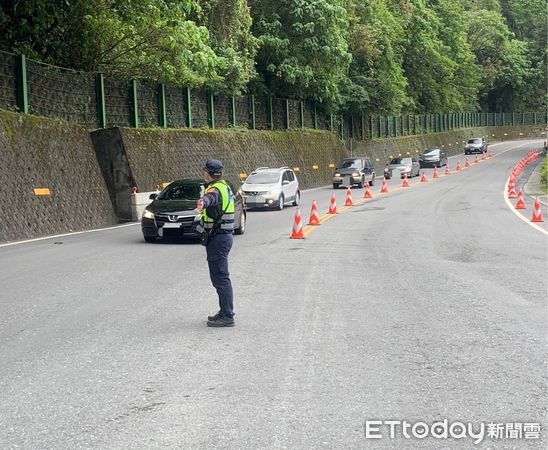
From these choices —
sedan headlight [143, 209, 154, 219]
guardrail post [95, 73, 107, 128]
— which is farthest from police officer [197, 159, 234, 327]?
guardrail post [95, 73, 107, 128]

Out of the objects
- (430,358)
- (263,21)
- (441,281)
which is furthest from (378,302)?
(263,21)

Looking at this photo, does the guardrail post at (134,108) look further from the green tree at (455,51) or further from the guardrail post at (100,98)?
the green tree at (455,51)

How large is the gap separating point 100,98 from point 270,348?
70.0 ft

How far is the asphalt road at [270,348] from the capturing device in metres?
4.83

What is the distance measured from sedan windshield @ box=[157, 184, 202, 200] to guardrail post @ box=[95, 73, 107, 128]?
10.1m

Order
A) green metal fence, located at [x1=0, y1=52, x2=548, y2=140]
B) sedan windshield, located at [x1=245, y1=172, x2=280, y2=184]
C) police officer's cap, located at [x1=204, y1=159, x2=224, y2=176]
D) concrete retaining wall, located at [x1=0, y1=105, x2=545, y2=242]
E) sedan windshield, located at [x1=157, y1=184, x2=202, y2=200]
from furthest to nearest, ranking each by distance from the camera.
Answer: sedan windshield, located at [x1=245, y1=172, x2=280, y2=184]
green metal fence, located at [x1=0, y1=52, x2=548, y2=140]
concrete retaining wall, located at [x1=0, y1=105, x2=545, y2=242]
sedan windshield, located at [x1=157, y1=184, x2=202, y2=200]
police officer's cap, located at [x1=204, y1=159, x2=224, y2=176]

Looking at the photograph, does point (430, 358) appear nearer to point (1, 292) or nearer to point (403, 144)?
point (1, 292)

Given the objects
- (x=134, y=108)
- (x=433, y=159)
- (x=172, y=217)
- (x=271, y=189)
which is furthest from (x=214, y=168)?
(x=433, y=159)

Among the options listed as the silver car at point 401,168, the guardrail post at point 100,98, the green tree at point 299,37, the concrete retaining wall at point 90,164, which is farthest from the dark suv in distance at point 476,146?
the guardrail post at point 100,98

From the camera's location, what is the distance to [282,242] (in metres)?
16.0

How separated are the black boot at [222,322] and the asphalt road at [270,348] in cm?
12

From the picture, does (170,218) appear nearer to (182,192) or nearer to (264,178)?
(182,192)

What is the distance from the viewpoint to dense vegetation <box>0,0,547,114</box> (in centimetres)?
2281

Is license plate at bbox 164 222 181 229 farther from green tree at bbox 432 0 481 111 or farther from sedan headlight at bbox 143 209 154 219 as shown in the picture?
green tree at bbox 432 0 481 111
